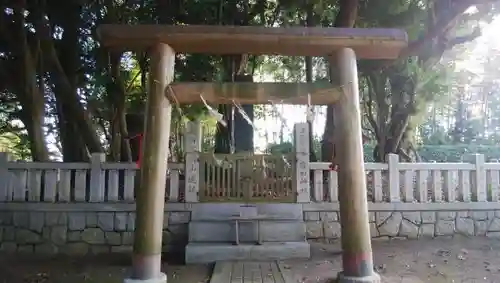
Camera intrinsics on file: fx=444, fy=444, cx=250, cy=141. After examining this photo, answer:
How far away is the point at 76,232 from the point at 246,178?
2892 millimetres

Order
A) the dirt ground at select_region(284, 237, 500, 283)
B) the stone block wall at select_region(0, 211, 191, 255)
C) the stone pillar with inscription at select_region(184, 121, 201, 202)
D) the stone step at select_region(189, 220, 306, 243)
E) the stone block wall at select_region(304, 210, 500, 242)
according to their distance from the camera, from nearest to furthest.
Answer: the dirt ground at select_region(284, 237, 500, 283)
the stone step at select_region(189, 220, 306, 243)
the stone block wall at select_region(0, 211, 191, 255)
the stone pillar with inscription at select_region(184, 121, 201, 202)
the stone block wall at select_region(304, 210, 500, 242)

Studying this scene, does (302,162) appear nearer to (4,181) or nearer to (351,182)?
(351,182)

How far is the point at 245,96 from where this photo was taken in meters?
4.88

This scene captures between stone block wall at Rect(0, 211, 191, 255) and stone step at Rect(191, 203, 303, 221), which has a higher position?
stone step at Rect(191, 203, 303, 221)

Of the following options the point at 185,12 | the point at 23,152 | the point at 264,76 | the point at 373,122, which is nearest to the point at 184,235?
the point at 185,12

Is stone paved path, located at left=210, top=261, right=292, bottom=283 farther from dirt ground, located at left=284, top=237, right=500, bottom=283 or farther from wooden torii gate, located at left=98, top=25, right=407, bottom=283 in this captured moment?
wooden torii gate, located at left=98, top=25, right=407, bottom=283

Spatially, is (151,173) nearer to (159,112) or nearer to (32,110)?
(159,112)

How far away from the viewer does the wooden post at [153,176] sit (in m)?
4.51

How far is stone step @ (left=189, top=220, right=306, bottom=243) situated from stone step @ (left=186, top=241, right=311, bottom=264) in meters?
0.19

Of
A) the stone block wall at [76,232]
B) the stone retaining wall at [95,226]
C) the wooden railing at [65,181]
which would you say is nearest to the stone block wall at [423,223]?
the stone retaining wall at [95,226]

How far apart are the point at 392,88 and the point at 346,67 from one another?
5.36 m

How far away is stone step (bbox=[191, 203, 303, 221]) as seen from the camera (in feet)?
23.0

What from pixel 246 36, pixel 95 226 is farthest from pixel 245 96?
pixel 95 226

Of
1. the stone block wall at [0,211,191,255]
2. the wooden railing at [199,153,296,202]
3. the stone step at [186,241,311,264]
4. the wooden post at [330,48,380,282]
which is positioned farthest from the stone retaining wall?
the wooden post at [330,48,380,282]
